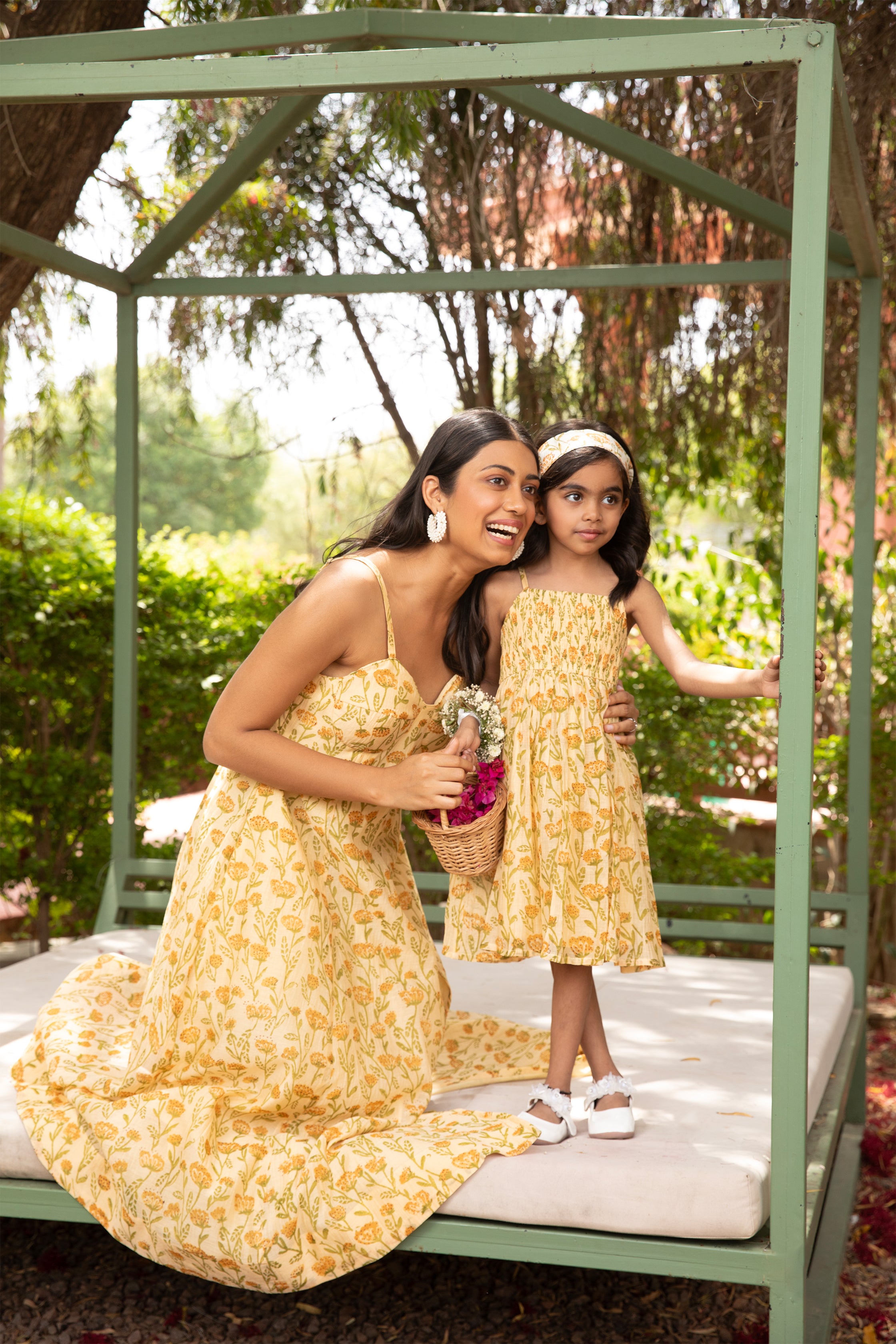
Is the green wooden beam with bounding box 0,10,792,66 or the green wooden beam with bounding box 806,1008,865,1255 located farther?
the green wooden beam with bounding box 806,1008,865,1255

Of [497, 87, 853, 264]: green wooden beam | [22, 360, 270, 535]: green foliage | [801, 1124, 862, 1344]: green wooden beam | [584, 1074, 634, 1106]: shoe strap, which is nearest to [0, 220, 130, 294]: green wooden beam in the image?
[497, 87, 853, 264]: green wooden beam

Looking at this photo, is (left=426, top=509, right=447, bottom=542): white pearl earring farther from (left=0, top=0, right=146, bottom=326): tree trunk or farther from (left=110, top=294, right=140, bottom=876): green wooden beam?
(left=0, top=0, right=146, bottom=326): tree trunk

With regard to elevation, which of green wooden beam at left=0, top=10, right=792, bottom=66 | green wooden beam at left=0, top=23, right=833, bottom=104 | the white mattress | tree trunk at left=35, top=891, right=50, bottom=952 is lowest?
tree trunk at left=35, top=891, right=50, bottom=952

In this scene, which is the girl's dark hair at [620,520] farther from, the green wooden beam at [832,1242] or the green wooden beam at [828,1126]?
the green wooden beam at [832,1242]

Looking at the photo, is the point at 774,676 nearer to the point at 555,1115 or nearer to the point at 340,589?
the point at 340,589

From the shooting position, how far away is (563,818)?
2.64 metres

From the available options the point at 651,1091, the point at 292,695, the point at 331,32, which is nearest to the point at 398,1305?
the point at 651,1091

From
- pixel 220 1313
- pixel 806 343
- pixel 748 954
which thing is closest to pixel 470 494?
pixel 806 343

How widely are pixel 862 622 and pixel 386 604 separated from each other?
2071 millimetres

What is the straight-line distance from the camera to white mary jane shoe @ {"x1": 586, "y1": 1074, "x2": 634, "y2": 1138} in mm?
2537

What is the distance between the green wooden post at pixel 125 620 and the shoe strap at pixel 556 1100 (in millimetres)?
2282

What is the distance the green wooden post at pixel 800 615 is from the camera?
6.93 feet

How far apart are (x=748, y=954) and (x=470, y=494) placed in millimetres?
4128

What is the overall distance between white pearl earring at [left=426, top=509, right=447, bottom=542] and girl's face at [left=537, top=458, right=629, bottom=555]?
27 cm
